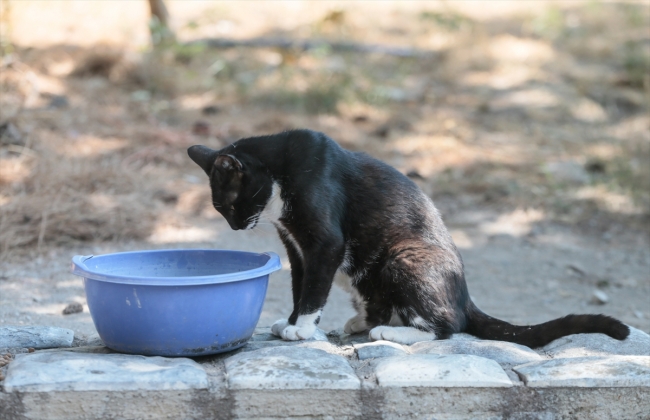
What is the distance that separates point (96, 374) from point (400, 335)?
1260 mm

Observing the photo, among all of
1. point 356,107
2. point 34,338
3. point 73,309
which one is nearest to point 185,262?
point 34,338

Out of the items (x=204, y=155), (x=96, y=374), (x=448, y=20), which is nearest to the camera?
(x=96, y=374)

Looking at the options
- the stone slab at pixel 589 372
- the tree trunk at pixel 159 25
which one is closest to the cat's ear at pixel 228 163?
the stone slab at pixel 589 372

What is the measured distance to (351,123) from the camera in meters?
8.09

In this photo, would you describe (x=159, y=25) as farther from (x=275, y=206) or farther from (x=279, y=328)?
(x=279, y=328)

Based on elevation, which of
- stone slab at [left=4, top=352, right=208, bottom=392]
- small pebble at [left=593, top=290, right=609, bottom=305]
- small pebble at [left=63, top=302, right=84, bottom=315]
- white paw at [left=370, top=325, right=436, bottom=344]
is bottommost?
small pebble at [left=593, top=290, right=609, bottom=305]

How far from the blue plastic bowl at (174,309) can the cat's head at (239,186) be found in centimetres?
41

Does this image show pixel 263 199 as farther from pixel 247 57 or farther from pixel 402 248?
pixel 247 57

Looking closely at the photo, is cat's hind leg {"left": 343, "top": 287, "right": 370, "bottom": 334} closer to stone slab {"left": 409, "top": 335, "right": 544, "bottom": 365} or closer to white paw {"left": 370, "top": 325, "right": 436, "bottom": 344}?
white paw {"left": 370, "top": 325, "right": 436, "bottom": 344}

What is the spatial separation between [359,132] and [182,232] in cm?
301

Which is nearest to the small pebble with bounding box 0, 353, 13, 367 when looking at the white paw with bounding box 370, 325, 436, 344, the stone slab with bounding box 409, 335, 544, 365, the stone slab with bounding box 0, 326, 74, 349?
the stone slab with bounding box 0, 326, 74, 349

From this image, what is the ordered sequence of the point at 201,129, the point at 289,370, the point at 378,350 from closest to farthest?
the point at 289,370, the point at 378,350, the point at 201,129

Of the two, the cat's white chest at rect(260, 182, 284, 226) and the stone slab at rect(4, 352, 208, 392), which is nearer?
the stone slab at rect(4, 352, 208, 392)

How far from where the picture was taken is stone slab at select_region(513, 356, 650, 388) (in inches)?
94.3
